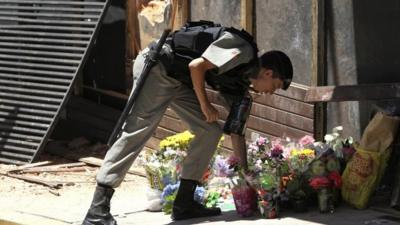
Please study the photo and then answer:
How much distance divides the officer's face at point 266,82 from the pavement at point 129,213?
90 centimetres

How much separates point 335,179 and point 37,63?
4.25 m

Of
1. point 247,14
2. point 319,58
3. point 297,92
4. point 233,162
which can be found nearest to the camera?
point 233,162

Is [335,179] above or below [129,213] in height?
above

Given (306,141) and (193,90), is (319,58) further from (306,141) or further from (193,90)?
(193,90)

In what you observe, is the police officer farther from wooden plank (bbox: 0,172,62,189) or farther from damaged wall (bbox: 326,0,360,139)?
wooden plank (bbox: 0,172,62,189)

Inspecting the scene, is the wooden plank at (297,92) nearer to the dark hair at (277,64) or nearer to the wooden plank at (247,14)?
the wooden plank at (247,14)

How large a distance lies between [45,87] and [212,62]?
3952 millimetres

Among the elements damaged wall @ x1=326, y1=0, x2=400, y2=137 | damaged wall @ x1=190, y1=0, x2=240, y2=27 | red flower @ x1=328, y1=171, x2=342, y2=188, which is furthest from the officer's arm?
damaged wall @ x1=190, y1=0, x2=240, y2=27

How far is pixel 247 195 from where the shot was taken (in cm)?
570

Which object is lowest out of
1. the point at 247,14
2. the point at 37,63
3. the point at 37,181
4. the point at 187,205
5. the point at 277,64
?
the point at 37,181

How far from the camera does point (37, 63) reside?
29.1ft

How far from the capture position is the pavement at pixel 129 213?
5.51m

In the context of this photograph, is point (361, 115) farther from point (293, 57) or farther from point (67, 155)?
point (67, 155)

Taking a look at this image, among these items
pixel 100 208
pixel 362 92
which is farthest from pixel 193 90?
pixel 362 92
